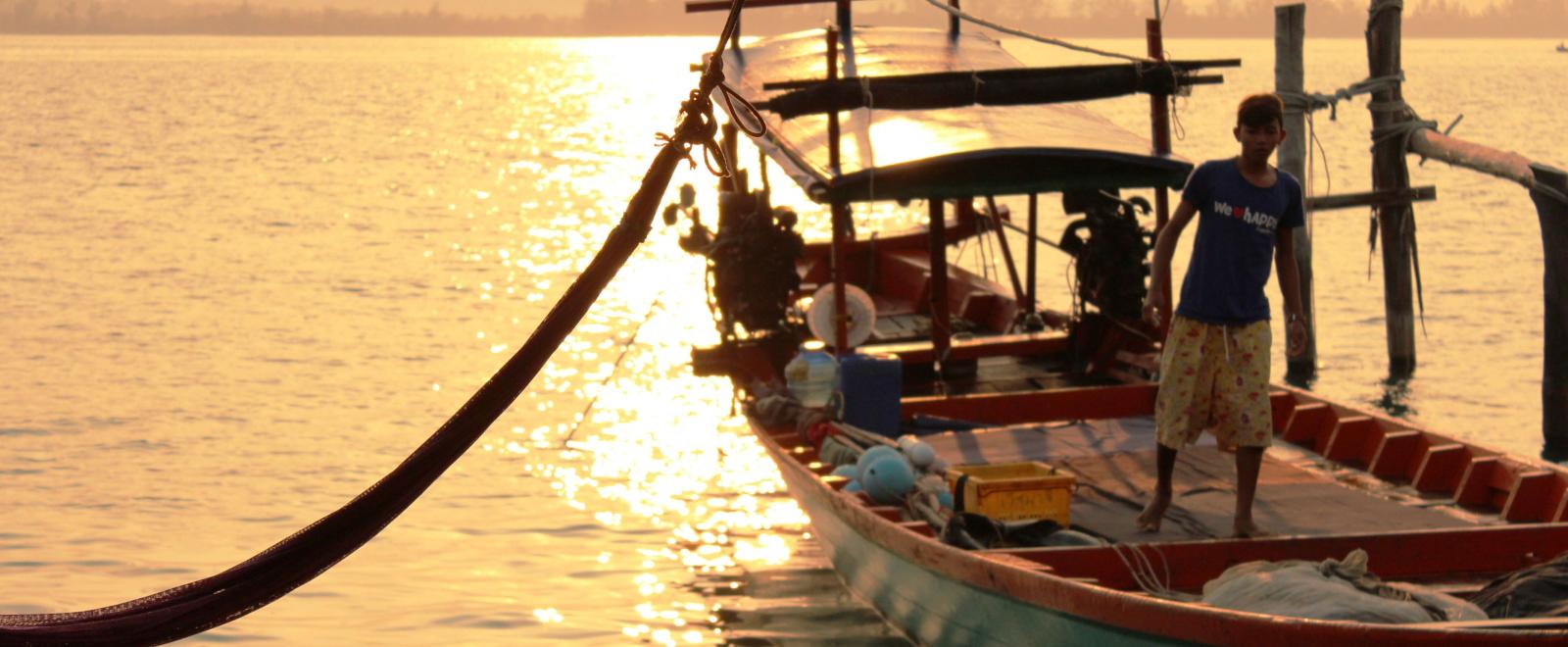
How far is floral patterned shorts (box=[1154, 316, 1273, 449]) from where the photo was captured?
27.3ft

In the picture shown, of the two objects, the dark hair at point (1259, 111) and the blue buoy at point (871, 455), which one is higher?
the dark hair at point (1259, 111)

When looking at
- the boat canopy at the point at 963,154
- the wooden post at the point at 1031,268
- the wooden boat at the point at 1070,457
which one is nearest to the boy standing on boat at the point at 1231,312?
the wooden boat at the point at 1070,457

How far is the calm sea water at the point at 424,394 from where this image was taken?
12.5 metres

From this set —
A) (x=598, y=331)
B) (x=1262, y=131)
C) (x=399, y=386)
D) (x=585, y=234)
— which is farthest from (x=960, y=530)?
(x=585, y=234)

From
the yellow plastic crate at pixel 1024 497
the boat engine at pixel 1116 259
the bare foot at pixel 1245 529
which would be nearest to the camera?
the bare foot at pixel 1245 529

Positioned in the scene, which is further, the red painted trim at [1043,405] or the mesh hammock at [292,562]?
the red painted trim at [1043,405]

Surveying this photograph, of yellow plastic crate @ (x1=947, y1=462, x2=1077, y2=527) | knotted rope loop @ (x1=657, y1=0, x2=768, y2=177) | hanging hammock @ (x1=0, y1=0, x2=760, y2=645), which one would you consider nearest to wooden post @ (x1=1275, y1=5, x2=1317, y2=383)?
yellow plastic crate @ (x1=947, y1=462, x2=1077, y2=527)

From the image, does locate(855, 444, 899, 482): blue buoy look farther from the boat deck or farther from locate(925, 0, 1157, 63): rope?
locate(925, 0, 1157, 63): rope

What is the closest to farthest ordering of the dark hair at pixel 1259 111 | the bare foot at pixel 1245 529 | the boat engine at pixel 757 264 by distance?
the dark hair at pixel 1259 111 → the bare foot at pixel 1245 529 → the boat engine at pixel 757 264

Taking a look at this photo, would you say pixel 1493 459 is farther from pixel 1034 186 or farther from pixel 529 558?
pixel 529 558

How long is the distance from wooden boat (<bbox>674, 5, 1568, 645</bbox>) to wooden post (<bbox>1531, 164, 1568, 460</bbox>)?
3.56 m

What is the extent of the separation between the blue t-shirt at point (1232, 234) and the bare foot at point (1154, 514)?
974 millimetres

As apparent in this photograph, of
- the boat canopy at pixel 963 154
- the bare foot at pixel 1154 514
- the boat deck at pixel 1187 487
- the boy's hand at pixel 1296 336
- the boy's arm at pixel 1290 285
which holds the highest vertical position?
the boat canopy at pixel 963 154

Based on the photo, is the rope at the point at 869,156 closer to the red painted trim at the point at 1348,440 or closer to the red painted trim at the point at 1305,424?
the red painted trim at the point at 1305,424
